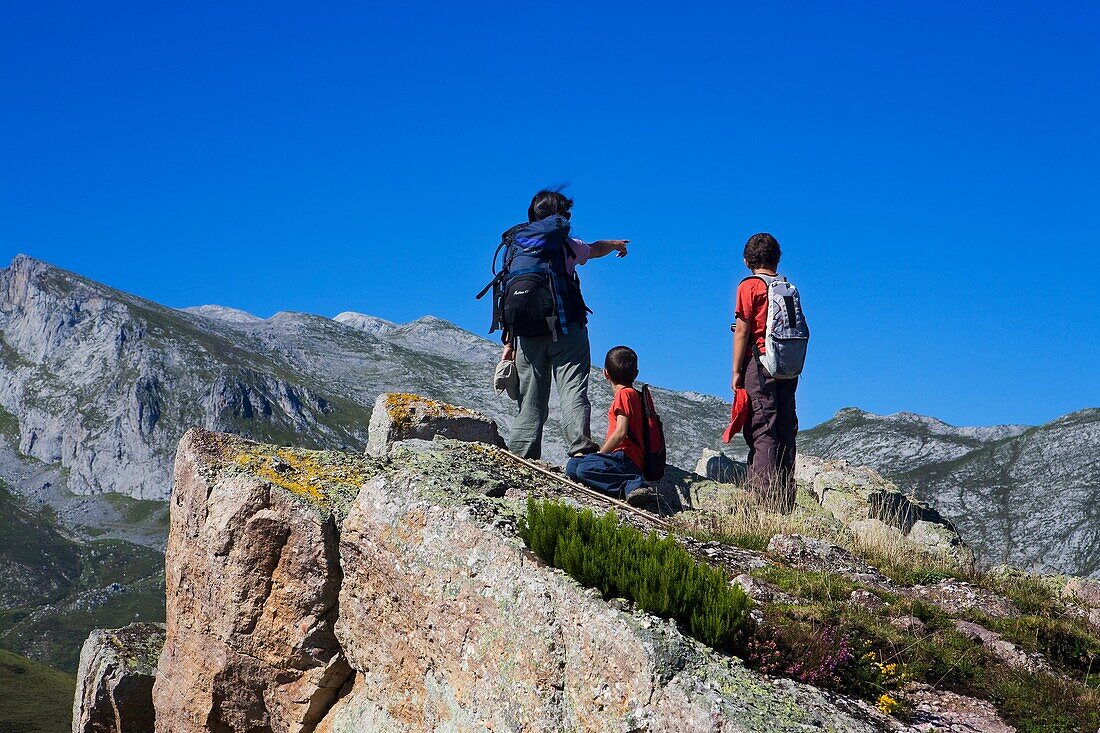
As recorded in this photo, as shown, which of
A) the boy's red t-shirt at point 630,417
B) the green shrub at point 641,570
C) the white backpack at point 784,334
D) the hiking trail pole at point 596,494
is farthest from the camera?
the white backpack at point 784,334

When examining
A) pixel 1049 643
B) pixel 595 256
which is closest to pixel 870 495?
pixel 595 256

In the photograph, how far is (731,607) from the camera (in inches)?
338

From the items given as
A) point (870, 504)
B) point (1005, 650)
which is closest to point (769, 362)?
point (870, 504)

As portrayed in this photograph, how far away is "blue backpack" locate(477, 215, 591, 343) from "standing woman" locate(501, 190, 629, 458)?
2cm

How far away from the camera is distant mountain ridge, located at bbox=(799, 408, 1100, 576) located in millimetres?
116812

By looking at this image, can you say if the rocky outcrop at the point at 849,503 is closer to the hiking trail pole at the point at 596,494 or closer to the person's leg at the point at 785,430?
the person's leg at the point at 785,430

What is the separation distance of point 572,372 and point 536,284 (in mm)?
1603

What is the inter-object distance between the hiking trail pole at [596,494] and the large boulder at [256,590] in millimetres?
2319

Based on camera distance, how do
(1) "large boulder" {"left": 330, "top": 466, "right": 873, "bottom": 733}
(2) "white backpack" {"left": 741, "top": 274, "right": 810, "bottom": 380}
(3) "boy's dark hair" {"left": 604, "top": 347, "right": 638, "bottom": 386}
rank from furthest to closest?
1. (2) "white backpack" {"left": 741, "top": 274, "right": 810, "bottom": 380}
2. (3) "boy's dark hair" {"left": 604, "top": 347, "right": 638, "bottom": 386}
3. (1) "large boulder" {"left": 330, "top": 466, "right": 873, "bottom": 733}

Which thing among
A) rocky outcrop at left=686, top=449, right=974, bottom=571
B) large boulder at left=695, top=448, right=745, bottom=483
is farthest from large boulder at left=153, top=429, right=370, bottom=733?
large boulder at left=695, top=448, right=745, bottom=483

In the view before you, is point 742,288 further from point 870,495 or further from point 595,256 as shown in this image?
point 870,495

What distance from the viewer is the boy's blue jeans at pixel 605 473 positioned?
13938 mm

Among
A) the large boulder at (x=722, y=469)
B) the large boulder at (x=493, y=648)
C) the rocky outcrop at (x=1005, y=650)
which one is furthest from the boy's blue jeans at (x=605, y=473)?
the large boulder at (x=722, y=469)

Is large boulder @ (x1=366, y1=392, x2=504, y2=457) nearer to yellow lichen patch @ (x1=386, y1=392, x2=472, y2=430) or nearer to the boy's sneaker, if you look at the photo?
yellow lichen patch @ (x1=386, y1=392, x2=472, y2=430)
